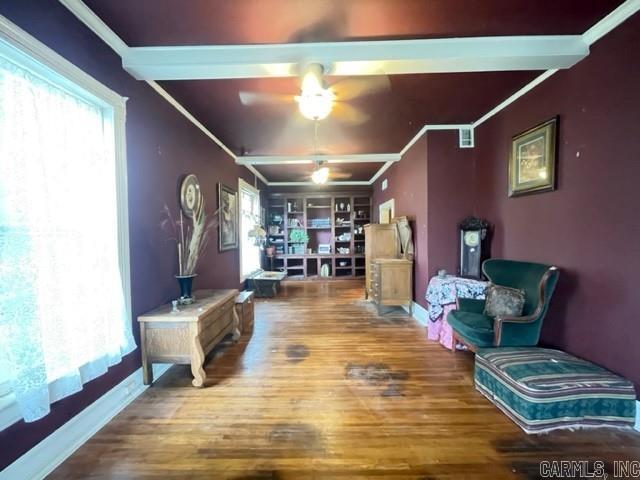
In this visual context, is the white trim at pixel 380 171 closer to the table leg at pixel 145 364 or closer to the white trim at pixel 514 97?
the white trim at pixel 514 97

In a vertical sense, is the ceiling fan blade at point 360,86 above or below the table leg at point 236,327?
above

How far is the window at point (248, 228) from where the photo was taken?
5242 mm

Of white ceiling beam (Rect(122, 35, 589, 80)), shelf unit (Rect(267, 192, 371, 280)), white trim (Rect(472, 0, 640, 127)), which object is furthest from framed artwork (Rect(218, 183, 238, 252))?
white trim (Rect(472, 0, 640, 127))

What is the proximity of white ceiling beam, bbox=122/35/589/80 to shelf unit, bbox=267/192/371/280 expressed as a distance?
530 cm

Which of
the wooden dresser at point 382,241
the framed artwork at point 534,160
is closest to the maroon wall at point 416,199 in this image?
the wooden dresser at point 382,241

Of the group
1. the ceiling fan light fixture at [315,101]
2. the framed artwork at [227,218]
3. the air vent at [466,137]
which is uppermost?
the air vent at [466,137]

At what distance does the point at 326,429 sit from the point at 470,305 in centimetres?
190

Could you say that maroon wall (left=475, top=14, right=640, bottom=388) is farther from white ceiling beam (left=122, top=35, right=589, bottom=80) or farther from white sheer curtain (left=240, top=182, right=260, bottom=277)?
white sheer curtain (left=240, top=182, right=260, bottom=277)

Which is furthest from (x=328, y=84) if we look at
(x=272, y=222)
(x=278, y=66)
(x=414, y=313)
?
(x=272, y=222)

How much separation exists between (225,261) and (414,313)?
302 centimetres

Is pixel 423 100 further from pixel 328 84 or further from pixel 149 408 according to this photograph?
pixel 149 408

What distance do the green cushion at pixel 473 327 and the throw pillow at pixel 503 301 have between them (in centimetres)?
10

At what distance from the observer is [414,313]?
416 cm

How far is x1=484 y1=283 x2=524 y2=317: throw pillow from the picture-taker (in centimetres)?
237
